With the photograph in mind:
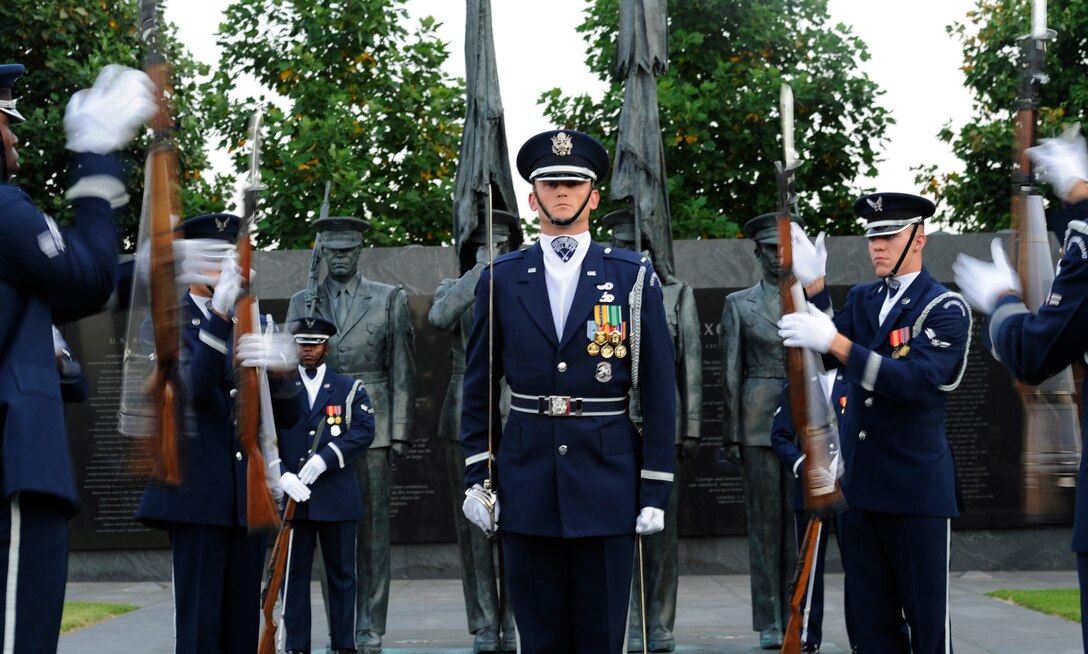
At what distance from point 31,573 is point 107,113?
121cm

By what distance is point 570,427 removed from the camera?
4570mm

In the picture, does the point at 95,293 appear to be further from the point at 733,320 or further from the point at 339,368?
the point at 733,320

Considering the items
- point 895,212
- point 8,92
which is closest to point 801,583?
point 895,212

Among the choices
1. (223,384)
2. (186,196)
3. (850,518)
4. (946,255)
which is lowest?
(850,518)

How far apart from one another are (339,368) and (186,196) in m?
16.5

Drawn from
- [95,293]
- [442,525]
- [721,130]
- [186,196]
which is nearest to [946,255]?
Result: [442,525]

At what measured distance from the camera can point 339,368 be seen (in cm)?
825

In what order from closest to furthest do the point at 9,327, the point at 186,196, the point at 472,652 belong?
the point at 9,327 < the point at 472,652 < the point at 186,196

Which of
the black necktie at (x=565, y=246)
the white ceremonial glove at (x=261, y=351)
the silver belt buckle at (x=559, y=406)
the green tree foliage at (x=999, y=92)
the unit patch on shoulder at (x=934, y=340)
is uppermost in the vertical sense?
the green tree foliage at (x=999, y=92)

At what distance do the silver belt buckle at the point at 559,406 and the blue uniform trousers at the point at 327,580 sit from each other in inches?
133

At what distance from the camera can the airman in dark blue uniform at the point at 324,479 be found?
7.52 m

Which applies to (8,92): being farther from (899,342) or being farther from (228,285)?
(899,342)

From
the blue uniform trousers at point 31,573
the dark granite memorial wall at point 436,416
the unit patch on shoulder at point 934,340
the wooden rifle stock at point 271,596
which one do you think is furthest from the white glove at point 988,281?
the dark granite memorial wall at point 436,416

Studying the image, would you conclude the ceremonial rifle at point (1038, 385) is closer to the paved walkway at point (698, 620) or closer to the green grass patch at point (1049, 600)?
the paved walkway at point (698, 620)
